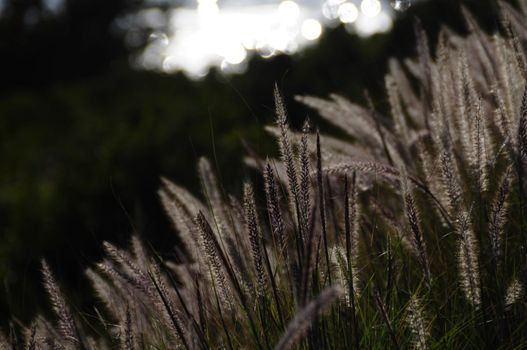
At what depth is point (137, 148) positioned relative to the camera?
590 centimetres

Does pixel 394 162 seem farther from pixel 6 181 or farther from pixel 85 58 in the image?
pixel 85 58

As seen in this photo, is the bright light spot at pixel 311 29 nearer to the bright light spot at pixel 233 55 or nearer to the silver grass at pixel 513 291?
the bright light spot at pixel 233 55

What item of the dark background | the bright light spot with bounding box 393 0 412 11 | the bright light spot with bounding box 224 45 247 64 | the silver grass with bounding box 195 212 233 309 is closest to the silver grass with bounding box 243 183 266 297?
the silver grass with bounding box 195 212 233 309

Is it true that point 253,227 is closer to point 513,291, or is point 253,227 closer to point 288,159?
point 288,159

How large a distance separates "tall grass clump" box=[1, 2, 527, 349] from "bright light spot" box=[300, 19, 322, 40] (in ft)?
14.4

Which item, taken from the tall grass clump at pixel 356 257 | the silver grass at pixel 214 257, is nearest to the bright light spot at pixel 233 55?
the tall grass clump at pixel 356 257

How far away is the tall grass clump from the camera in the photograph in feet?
5.43

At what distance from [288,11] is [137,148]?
2011 mm

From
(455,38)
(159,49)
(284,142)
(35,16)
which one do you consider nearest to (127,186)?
(455,38)

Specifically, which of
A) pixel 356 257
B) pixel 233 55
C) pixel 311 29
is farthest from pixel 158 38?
pixel 356 257

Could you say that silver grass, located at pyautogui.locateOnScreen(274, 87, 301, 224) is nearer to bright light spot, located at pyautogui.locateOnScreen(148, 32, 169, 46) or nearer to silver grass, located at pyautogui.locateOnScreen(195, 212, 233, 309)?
silver grass, located at pyautogui.locateOnScreen(195, 212, 233, 309)

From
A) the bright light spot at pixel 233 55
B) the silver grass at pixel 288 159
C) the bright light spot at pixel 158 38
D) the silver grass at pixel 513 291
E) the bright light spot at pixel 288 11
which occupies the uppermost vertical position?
the bright light spot at pixel 158 38

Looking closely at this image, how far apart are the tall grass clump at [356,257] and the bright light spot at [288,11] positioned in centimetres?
374

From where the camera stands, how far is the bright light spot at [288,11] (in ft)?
20.9
